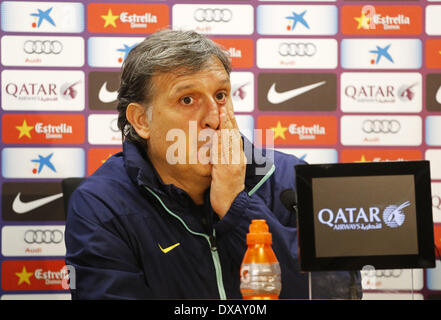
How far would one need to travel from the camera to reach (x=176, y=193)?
1.65 metres

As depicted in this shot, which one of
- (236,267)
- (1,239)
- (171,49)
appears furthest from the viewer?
(1,239)

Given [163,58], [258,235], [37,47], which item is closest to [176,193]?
[163,58]

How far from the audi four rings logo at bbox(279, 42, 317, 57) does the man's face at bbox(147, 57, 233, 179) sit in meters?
1.63

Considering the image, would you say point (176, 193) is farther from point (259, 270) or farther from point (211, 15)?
point (211, 15)

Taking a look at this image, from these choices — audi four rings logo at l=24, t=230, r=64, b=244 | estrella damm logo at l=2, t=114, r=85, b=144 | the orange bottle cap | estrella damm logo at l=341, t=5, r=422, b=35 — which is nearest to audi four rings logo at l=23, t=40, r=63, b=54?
estrella damm logo at l=2, t=114, r=85, b=144

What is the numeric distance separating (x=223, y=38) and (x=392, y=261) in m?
2.38

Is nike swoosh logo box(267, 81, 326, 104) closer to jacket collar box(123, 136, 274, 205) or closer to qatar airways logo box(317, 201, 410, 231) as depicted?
jacket collar box(123, 136, 274, 205)

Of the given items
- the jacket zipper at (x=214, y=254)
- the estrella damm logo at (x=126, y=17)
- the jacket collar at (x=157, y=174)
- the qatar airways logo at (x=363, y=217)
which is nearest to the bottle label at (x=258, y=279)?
the qatar airways logo at (x=363, y=217)

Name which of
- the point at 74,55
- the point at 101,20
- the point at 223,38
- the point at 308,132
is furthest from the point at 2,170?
the point at 308,132

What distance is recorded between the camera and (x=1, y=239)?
125 inches

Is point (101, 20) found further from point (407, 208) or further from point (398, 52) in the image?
point (407, 208)

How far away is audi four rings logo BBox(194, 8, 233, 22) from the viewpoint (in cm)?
323

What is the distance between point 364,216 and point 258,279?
0.87 feet

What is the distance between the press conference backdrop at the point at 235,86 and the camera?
10.4 ft
